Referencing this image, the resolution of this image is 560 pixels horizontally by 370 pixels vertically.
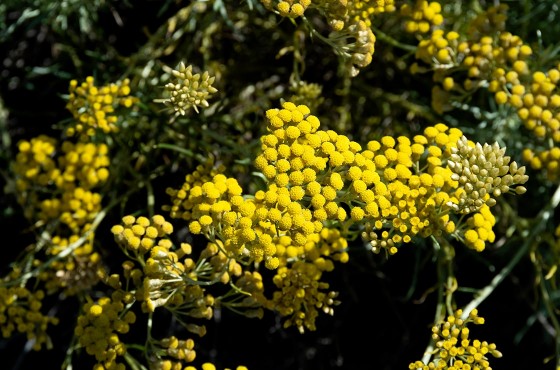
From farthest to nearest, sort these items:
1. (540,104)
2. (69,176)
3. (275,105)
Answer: (275,105) < (69,176) < (540,104)

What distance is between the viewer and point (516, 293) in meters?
2.77

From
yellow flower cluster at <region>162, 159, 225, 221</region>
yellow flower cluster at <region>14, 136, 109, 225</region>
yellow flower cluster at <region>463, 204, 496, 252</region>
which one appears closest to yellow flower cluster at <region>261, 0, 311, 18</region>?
yellow flower cluster at <region>162, 159, 225, 221</region>

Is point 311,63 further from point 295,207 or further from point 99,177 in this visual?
point 295,207

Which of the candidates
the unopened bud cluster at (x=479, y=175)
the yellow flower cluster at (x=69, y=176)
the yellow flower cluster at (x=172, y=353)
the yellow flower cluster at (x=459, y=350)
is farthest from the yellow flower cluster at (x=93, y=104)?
the yellow flower cluster at (x=459, y=350)

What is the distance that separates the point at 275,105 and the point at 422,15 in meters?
0.81

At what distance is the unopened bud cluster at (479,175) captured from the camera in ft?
5.18

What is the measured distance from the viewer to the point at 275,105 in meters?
2.74

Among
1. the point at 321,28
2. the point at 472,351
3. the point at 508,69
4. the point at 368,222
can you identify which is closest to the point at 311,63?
the point at 321,28

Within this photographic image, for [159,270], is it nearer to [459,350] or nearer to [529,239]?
[459,350]

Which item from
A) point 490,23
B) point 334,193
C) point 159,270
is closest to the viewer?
point 334,193

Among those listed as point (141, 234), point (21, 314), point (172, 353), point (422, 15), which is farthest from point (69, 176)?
point (422, 15)

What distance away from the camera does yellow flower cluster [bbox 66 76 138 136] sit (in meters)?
2.00

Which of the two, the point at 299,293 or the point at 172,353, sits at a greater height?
the point at 299,293

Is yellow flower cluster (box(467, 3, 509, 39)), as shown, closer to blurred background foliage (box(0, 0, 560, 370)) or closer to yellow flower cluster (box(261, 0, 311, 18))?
blurred background foliage (box(0, 0, 560, 370))
